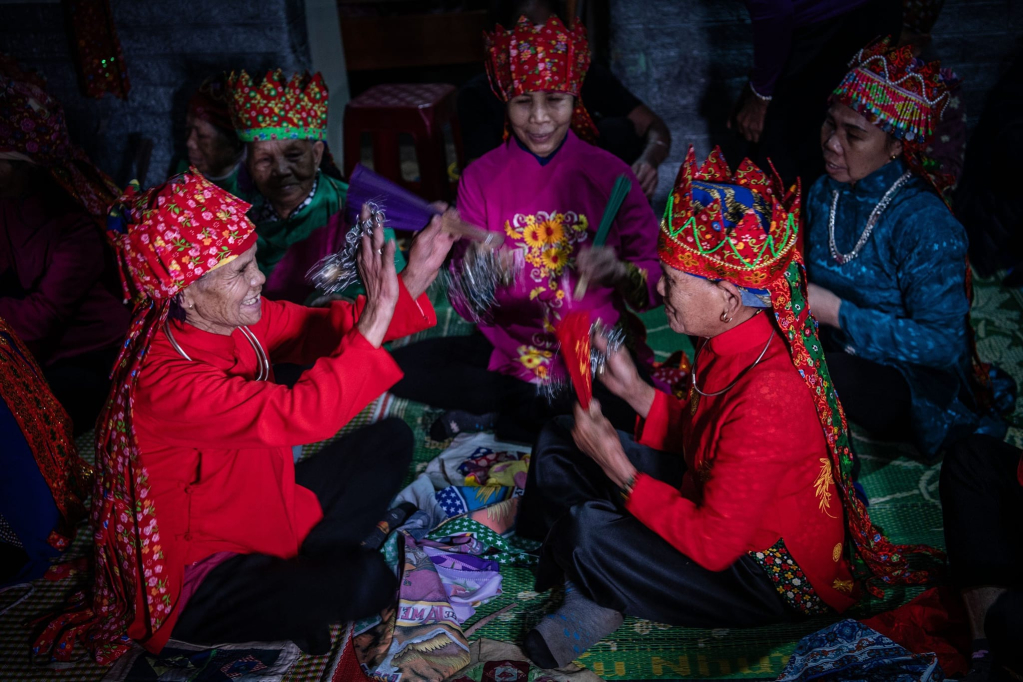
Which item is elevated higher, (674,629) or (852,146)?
(852,146)

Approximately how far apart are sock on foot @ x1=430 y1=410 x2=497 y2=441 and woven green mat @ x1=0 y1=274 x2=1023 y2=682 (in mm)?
50

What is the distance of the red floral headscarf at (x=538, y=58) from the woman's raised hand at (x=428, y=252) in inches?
30.4

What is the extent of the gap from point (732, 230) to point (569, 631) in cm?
119

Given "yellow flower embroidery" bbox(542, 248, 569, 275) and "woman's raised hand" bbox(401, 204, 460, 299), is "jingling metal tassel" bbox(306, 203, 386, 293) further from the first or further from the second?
"yellow flower embroidery" bbox(542, 248, 569, 275)

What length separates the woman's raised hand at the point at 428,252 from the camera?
238cm

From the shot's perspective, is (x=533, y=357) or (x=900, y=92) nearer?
(x=900, y=92)

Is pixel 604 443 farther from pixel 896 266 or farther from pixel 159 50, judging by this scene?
pixel 159 50

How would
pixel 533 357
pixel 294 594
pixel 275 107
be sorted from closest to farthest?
pixel 294 594, pixel 533 357, pixel 275 107

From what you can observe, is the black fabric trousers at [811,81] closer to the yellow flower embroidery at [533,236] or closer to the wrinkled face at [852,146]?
the wrinkled face at [852,146]

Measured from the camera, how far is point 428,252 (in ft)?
7.91

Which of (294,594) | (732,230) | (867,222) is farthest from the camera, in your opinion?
Result: (867,222)

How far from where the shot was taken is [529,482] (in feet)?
8.40

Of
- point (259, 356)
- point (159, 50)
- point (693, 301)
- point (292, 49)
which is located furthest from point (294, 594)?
point (159, 50)

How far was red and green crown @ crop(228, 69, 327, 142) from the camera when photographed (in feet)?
11.2
